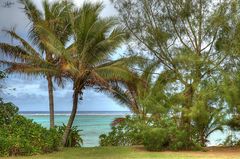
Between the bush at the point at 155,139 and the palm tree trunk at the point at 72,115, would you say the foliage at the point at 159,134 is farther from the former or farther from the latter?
the palm tree trunk at the point at 72,115

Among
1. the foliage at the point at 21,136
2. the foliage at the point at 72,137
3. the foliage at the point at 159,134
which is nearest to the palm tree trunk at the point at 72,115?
the foliage at the point at 72,137

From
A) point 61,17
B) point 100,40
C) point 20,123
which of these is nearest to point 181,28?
point 100,40

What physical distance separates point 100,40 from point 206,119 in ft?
18.7

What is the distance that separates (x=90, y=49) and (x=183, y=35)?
4.91 m

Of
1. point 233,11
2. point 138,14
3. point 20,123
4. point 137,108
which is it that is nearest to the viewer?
point 20,123

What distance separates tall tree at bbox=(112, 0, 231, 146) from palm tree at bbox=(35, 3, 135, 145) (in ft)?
6.08

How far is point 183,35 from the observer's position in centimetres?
2273

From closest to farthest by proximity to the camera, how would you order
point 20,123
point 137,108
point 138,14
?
point 20,123 < point 138,14 < point 137,108

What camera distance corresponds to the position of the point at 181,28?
74.1ft

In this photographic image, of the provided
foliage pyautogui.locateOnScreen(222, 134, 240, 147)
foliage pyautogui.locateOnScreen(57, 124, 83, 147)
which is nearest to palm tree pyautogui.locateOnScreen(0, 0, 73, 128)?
foliage pyautogui.locateOnScreen(57, 124, 83, 147)

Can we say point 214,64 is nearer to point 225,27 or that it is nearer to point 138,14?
point 225,27

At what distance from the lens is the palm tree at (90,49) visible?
67.0 ft

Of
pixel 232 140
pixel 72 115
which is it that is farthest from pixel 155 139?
pixel 232 140

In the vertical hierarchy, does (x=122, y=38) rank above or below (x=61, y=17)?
below
